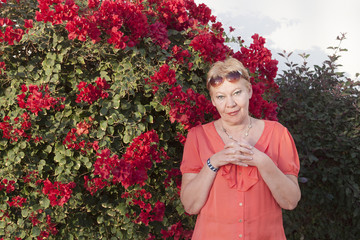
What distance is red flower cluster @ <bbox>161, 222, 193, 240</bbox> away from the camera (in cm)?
343

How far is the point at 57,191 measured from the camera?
3.10m

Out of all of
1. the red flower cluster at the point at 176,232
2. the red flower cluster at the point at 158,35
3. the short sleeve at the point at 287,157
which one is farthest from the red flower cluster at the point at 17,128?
the short sleeve at the point at 287,157

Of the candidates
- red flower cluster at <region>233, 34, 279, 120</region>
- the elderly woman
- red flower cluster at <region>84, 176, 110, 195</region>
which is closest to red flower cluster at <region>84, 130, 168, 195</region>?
red flower cluster at <region>84, 176, 110, 195</region>

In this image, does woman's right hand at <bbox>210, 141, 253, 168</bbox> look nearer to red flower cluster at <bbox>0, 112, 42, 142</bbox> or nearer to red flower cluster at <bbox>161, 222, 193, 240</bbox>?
red flower cluster at <bbox>161, 222, 193, 240</bbox>

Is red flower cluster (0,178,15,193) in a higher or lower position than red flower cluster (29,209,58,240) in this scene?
higher

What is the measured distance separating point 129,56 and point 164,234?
151 centimetres

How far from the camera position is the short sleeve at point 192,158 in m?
2.59

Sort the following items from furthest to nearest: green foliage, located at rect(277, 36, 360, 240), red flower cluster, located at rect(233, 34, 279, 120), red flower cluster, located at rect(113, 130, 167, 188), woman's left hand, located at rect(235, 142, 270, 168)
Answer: green foliage, located at rect(277, 36, 360, 240), red flower cluster, located at rect(233, 34, 279, 120), red flower cluster, located at rect(113, 130, 167, 188), woman's left hand, located at rect(235, 142, 270, 168)

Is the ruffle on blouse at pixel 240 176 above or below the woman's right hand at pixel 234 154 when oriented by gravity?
below

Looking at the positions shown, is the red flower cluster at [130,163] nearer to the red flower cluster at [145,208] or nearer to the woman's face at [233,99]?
the red flower cluster at [145,208]

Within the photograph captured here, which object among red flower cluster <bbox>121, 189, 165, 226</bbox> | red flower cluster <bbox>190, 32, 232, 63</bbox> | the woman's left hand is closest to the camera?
the woman's left hand

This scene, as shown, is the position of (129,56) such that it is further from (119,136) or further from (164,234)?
(164,234)

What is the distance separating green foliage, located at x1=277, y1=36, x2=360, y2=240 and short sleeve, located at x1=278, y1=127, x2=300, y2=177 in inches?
111

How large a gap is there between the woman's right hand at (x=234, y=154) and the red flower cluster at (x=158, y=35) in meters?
1.33
